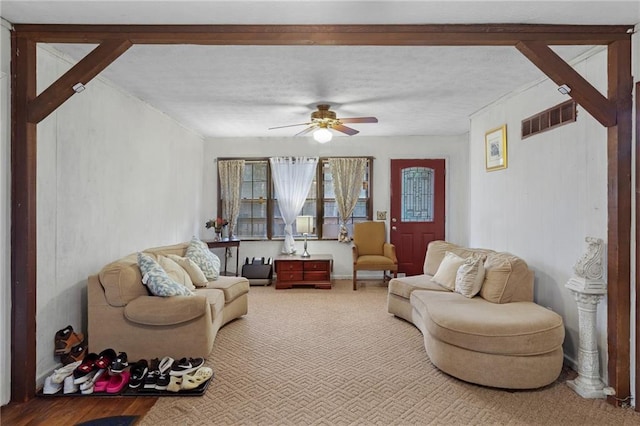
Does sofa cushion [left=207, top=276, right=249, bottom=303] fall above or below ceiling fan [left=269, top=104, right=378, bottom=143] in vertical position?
below

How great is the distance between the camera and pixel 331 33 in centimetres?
235

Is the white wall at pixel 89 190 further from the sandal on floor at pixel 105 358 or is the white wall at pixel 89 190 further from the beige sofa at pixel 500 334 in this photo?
the beige sofa at pixel 500 334

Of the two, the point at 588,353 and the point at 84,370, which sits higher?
the point at 588,353

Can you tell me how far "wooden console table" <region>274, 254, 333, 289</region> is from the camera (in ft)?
18.6

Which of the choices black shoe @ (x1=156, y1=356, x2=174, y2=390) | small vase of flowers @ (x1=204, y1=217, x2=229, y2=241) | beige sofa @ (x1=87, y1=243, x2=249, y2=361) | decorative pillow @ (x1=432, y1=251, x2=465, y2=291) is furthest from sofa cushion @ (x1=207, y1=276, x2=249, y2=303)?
decorative pillow @ (x1=432, y1=251, x2=465, y2=291)

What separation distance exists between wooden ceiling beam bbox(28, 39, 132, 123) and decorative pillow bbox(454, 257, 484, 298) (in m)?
3.27

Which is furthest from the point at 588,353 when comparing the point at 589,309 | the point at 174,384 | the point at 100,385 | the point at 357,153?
the point at 357,153

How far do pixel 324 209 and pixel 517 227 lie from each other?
3353 mm

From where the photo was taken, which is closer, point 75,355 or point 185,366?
point 185,366

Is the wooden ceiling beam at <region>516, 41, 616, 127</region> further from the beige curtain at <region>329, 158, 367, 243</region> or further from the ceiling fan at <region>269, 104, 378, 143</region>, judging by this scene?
the beige curtain at <region>329, 158, 367, 243</region>

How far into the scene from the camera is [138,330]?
2893 mm

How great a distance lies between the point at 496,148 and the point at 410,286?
187 cm

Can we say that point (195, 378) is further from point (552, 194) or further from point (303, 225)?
point (303, 225)

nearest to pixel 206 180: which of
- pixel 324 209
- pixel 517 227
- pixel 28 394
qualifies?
pixel 324 209
